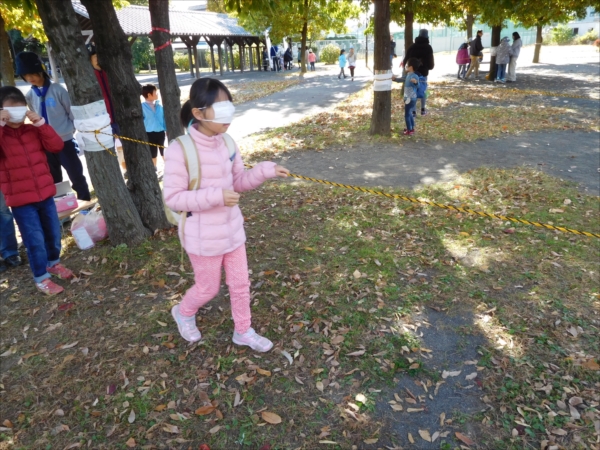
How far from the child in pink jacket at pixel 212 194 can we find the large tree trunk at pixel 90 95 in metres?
1.85

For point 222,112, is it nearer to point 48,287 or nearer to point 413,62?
point 48,287

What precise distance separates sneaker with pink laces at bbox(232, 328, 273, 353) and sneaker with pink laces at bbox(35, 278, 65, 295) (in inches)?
77.4

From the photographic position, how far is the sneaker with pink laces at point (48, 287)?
406 centimetres

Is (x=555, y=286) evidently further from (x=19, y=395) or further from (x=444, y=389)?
(x=19, y=395)

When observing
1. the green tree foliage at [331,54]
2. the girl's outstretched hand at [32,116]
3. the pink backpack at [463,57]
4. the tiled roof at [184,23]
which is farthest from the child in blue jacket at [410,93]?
the green tree foliage at [331,54]

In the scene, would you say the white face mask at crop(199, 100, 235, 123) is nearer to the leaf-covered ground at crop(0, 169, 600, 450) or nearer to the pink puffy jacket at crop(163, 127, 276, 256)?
the pink puffy jacket at crop(163, 127, 276, 256)

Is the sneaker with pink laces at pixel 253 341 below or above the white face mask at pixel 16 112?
below

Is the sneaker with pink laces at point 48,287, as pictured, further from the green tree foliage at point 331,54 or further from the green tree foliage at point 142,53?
the green tree foliage at point 142,53

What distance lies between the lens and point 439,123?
10.7m

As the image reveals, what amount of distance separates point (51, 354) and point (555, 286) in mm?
4328

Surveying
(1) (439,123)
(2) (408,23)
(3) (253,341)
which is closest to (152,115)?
(3) (253,341)

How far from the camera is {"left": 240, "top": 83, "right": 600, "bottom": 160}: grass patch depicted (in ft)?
30.6

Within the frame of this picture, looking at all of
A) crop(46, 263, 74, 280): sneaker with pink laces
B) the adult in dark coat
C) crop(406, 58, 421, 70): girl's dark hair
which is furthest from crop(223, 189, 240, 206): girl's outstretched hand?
the adult in dark coat

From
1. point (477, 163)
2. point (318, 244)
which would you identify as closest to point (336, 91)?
point (477, 163)
